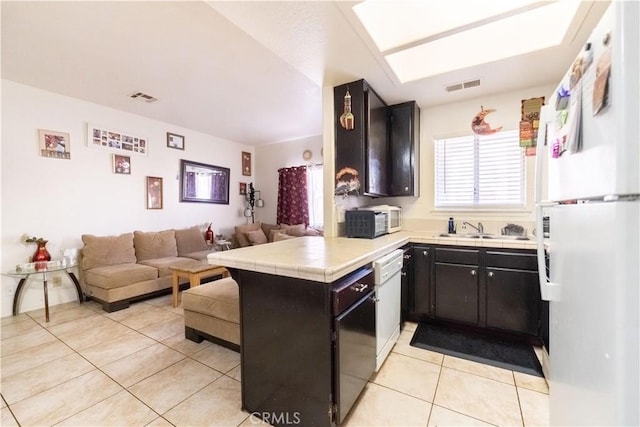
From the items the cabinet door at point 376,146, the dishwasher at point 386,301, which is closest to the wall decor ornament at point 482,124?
the cabinet door at point 376,146

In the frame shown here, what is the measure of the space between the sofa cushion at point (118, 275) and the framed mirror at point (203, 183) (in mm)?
1681

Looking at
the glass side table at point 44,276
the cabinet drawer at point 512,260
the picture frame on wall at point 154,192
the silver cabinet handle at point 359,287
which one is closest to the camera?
the silver cabinet handle at point 359,287

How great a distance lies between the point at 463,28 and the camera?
181 centimetres

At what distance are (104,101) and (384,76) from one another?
12.1 ft

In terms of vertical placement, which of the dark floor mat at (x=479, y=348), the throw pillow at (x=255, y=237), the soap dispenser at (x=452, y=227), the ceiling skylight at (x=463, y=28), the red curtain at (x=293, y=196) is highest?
the ceiling skylight at (x=463, y=28)

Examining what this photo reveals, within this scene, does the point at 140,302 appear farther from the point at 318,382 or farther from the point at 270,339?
the point at 318,382

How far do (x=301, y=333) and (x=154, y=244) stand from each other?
358 cm

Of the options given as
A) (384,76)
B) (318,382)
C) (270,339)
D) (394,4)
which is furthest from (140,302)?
(394,4)

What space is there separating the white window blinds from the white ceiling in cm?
52

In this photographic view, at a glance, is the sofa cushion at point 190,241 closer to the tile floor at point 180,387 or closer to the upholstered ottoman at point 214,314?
the tile floor at point 180,387

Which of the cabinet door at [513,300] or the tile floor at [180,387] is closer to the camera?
the tile floor at [180,387]

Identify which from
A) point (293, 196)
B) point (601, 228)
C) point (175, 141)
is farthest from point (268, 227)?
point (601, 228)

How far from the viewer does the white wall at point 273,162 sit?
18.2 feet

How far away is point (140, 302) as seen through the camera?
3.40 meters
